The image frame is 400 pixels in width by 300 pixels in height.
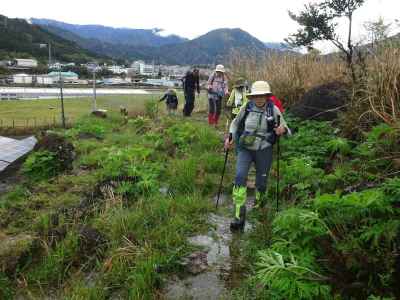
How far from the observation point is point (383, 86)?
5.13m

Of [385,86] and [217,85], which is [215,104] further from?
[385,86]

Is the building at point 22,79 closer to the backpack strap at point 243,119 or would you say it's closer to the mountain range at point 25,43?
the mountain range at point 25,43

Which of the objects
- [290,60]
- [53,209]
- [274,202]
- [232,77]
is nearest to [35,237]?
[53,209]

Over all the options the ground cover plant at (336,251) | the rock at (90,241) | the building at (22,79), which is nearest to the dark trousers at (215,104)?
the rock at (90,241)

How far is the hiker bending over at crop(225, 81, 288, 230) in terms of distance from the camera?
4543 mm

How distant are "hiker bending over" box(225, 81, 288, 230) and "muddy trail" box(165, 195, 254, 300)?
0.84ft

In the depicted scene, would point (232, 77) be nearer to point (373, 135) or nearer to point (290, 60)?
point (290, 60)

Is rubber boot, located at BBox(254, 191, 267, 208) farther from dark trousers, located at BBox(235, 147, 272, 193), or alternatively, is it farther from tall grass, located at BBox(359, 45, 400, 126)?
tall grass, located at BBox(359, 45, 400, 126)

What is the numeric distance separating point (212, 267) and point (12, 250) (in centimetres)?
228

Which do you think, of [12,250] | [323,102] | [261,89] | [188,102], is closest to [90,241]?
[12,250]

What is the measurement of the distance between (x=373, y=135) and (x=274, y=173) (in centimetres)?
214

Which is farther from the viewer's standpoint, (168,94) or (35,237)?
(168,94)

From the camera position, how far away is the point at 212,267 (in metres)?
3.76

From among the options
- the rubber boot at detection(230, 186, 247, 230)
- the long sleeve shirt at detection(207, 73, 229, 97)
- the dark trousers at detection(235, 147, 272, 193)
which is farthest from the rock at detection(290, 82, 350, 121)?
the rubber boot at detection(230, 186, 247, 230)
